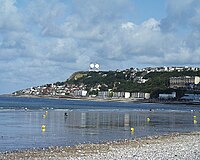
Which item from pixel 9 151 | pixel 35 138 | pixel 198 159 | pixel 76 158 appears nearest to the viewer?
pixel 198 159

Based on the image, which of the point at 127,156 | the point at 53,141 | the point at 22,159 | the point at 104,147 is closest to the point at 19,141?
the point at 53,141

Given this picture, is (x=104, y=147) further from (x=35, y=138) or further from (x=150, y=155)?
(x=35, y=138)

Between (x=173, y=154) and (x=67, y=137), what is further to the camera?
(x=67, y=137)

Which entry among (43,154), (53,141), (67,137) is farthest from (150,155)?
(67,137)

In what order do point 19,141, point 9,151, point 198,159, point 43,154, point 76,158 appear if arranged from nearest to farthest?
point 198,159 → point 76,158 → point 43,154 → point 9,151 → point 19,141

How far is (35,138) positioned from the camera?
3409 centimetres

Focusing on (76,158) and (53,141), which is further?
(53,141)

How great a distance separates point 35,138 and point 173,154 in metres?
14.9

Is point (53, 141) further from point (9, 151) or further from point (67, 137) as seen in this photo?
point (9, 151)

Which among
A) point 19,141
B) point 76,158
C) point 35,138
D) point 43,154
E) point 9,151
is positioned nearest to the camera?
point 76,158

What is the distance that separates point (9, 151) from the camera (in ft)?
84.8

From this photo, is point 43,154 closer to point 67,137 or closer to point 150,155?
point 150,155

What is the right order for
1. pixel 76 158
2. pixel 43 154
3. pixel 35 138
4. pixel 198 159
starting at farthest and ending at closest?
pixel 35 138 → pixel 43 154 → pixel 76 158 → pixel 198 159

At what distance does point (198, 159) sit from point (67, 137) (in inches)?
667
